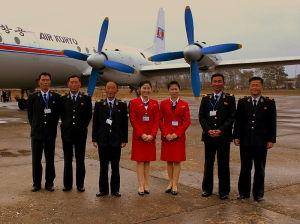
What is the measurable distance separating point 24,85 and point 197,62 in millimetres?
7354

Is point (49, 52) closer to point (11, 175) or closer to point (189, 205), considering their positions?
point (11, 175)

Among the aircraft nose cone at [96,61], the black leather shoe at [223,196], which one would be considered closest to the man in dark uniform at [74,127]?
the black leather shoe at [223,196]

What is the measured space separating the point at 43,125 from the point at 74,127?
442 millimetres

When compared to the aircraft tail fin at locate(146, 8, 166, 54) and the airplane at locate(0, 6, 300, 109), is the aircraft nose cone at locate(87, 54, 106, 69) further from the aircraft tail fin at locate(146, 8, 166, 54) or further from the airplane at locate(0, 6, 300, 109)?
the aircraft tail fin at locate(146, 8, 166, 54)

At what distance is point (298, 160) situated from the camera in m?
7.61

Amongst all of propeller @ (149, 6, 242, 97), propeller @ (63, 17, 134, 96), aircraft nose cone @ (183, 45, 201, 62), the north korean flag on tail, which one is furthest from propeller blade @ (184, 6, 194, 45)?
the north korean flag on tail

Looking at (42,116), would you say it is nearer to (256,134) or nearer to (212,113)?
(212,113)

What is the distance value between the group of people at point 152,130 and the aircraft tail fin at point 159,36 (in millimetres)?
20136

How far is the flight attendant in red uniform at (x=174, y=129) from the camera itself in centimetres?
539

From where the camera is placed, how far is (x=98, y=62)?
597 inches

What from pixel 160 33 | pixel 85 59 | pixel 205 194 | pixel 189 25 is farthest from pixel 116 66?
pixel 160 33

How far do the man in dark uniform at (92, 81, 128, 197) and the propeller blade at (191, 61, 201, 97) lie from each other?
9.83 meters

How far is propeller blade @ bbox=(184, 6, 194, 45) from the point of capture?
15648 mm

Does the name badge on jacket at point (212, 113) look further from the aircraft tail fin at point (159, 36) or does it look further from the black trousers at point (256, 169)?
the aircraft tail fin at point (159, 36)
